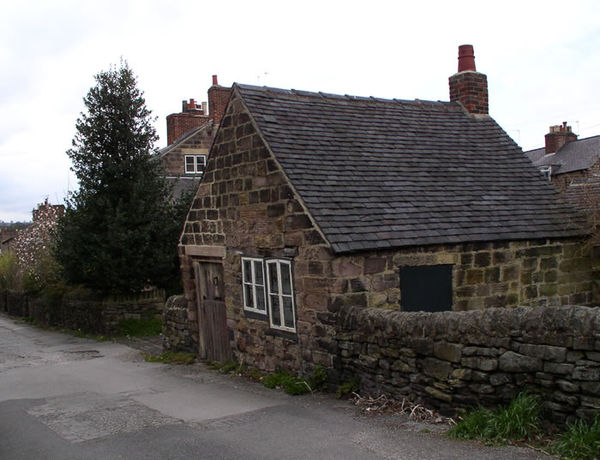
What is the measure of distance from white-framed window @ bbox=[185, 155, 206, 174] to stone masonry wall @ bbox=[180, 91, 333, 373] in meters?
17.0

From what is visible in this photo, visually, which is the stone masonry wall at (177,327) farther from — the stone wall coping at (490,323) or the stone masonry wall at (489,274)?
the stone wall coping at (490,323)

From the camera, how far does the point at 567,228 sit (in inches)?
451

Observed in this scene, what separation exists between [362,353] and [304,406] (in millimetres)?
1101

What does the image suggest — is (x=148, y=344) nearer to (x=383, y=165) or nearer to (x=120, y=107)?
(x=120, y=107)

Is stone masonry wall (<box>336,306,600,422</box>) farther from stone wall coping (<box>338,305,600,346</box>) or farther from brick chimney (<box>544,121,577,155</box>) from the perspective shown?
brick chimney (<box>544,121,577,155</box>)

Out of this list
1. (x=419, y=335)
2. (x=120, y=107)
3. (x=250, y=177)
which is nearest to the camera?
(x=419, y=335)

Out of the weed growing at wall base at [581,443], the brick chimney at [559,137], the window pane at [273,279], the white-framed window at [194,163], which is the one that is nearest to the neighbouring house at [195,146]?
the white-framed window at [194,163]

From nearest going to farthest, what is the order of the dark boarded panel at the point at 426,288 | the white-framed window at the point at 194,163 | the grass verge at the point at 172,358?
the dark boarded panel at the point at 426,288
the grass verge at the point at 172,358
the white-framed window at the point at 194,163

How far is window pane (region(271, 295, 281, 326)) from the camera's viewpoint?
10.2 m

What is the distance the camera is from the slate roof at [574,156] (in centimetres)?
3791

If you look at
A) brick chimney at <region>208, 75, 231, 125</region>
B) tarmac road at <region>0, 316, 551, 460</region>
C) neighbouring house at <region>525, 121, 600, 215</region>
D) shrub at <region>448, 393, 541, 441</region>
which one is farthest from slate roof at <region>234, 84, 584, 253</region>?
neighbouring house at <region>525, 121, 600, 215</region>

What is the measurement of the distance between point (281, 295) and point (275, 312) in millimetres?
409

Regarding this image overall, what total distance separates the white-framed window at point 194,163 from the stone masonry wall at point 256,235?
16961mm

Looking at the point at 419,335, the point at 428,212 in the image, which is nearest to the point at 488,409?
the point at 419,335
